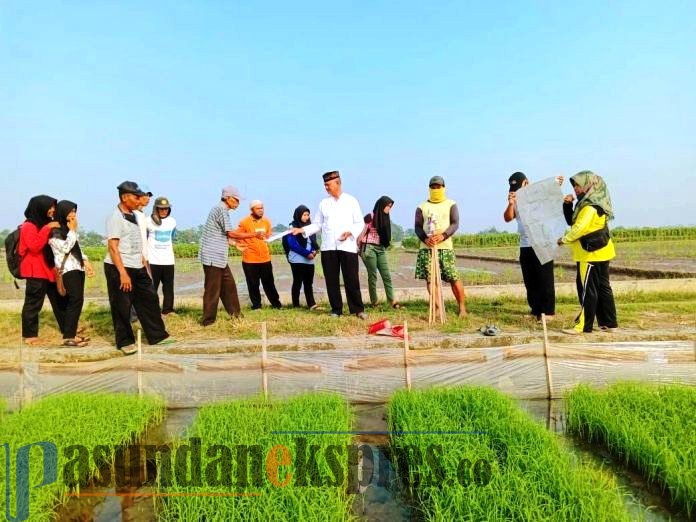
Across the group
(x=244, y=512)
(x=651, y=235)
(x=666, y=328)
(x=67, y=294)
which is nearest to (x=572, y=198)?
(x=666, y=328)

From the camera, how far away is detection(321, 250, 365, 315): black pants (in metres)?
5.10

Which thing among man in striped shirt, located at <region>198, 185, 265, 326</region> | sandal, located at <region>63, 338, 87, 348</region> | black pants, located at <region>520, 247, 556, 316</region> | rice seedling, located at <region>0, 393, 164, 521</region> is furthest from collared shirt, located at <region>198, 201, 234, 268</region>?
black pants, located at <region>520, 247, 556, 316</region>

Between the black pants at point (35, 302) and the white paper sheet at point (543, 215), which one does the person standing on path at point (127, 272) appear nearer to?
the black pants at point (35, 302)

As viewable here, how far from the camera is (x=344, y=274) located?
5074mm

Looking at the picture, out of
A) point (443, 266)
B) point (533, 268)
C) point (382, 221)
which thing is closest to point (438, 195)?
point (443, 266)

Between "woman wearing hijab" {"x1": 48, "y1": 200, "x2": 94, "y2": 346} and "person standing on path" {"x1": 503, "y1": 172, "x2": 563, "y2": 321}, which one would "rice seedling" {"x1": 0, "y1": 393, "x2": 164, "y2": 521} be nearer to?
"woman wearing hijab" {"x1": 48, "y1": 200, "x2": 94, "y2": 346}

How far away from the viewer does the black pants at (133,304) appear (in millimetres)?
4051

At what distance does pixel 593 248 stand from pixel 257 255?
394cm

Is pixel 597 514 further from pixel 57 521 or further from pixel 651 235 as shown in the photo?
pixel 651 235

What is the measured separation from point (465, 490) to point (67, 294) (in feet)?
13.9

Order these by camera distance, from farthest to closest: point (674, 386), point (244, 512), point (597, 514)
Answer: point (674, 386)
point (244, 512)
point (597, 514)

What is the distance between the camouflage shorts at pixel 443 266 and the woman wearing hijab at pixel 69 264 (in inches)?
143

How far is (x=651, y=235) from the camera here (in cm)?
3159

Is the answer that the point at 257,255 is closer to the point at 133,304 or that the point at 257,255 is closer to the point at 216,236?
the point at 216,236
